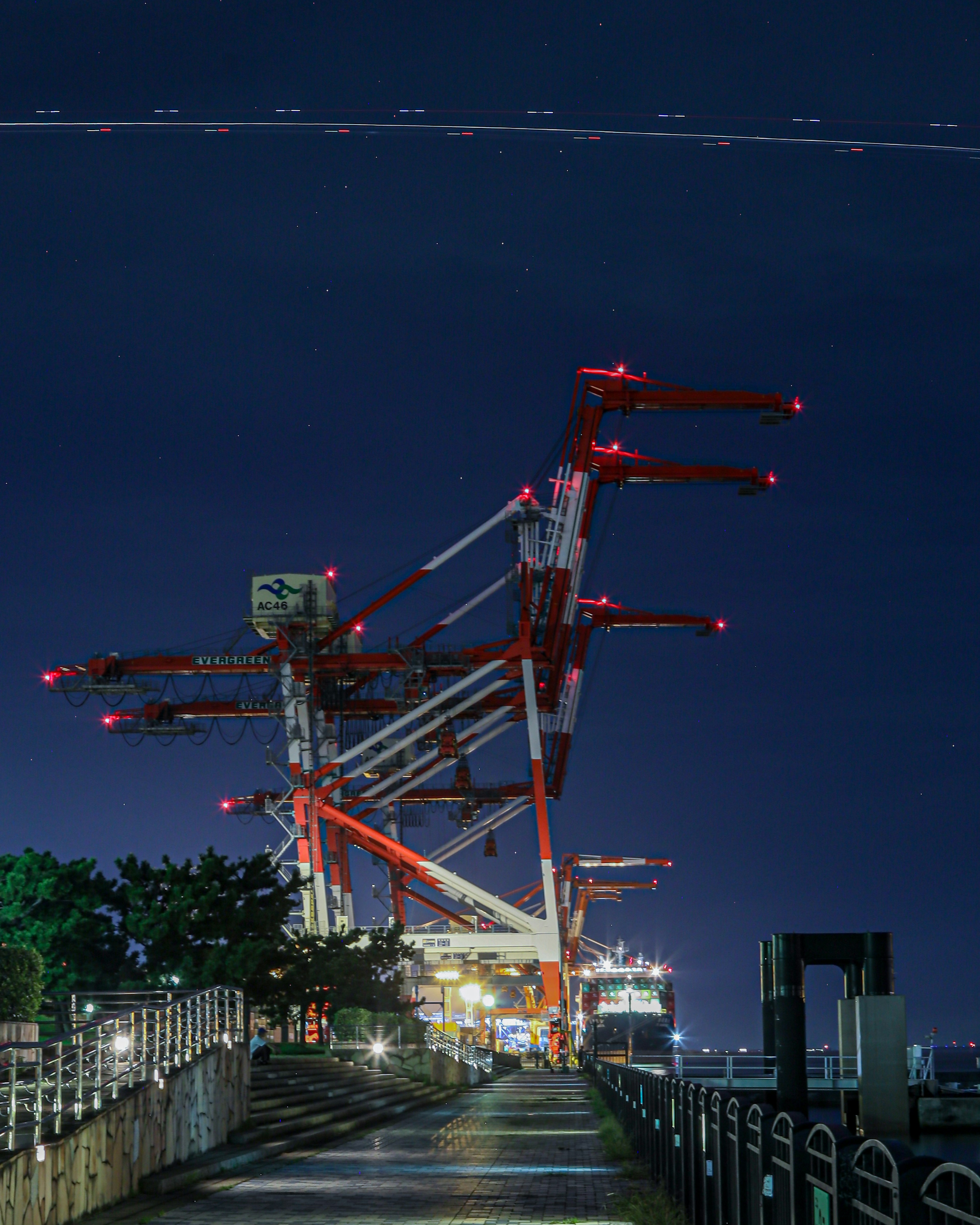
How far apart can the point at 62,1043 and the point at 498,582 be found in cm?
5459

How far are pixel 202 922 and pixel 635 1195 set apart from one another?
2297 centimetres

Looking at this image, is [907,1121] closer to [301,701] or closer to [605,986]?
[301,701]

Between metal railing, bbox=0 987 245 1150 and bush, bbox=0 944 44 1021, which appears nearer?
metal railing, bbox=0 987 245 1150

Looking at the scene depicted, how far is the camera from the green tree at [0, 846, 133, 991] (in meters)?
33.6

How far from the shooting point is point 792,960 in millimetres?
37094

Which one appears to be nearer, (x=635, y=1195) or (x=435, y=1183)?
(x=635, y=1195)

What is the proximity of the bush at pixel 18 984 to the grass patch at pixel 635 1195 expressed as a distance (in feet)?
28.1

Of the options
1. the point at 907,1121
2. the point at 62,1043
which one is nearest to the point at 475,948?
the point at 907,1121

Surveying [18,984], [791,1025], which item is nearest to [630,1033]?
[791,1025]

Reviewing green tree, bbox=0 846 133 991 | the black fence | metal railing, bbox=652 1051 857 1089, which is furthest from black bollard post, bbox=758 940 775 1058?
the black fence

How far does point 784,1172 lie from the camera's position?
7496mm

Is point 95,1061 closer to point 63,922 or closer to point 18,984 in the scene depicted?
point 18,984

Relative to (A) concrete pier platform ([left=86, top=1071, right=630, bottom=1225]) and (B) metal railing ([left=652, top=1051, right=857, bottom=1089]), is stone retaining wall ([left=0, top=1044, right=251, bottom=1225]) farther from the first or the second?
(B) metal railing ([left=652, top=1051, right=857, bottom=1089])

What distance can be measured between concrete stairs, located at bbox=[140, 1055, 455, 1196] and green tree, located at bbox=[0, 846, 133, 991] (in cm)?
514
